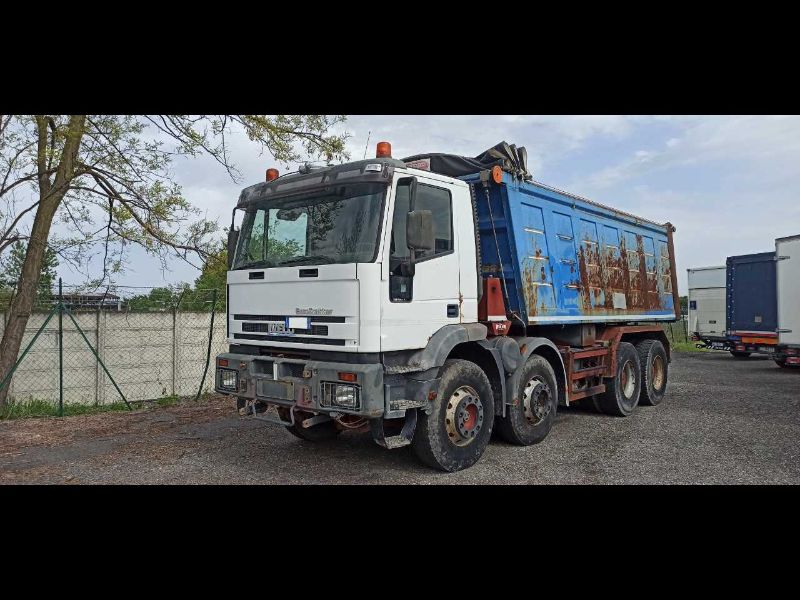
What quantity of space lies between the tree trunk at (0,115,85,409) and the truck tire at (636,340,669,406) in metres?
9.75

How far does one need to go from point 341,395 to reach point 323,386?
21 cm

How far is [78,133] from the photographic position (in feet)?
28.4

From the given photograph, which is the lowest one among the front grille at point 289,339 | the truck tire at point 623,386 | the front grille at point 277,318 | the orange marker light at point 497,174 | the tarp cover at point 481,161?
the truck tire at point 623,386

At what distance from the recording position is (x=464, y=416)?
5906 millimetres

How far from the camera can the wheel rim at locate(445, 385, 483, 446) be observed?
5777 mm

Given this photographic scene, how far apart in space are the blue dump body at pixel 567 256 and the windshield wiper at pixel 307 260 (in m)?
2.09

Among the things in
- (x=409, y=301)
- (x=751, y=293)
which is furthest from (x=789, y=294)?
(x=409, y=301)

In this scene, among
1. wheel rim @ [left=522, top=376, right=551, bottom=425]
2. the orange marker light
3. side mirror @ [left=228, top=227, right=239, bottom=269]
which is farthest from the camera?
wheel rim @ [left=522, top=376, right=551, bottom=425]

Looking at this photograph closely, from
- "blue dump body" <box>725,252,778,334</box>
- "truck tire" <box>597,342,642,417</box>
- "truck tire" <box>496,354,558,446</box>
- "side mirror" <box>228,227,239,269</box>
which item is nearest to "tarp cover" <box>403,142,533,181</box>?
"side mirror" <box>228,227,239,269</box>

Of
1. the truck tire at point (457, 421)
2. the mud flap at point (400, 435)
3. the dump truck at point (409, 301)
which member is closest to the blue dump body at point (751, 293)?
the dump truck at point (409, 301)

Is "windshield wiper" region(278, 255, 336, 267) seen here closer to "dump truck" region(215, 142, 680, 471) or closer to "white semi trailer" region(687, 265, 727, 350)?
"dump truck" region(215, 142, 680, 471)

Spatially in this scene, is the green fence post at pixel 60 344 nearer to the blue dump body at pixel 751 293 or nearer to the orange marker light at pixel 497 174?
the orange marker light at pixel 497 174

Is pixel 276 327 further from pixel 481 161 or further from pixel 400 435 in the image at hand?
pixel 481 161

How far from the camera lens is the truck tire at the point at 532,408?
680cm
